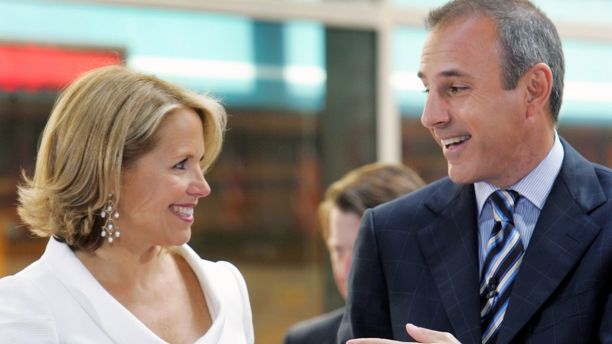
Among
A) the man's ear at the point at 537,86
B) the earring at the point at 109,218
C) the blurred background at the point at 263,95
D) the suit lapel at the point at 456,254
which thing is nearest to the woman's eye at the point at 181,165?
the earring at the point at 109,218

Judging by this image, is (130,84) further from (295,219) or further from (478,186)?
(295,219)

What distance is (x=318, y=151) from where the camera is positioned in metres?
6.02

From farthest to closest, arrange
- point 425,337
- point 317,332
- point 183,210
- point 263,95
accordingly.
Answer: point 263,95
point 317,332
point 183,210
point 425,337

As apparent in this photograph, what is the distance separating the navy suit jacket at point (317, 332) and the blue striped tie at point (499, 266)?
1206 mm

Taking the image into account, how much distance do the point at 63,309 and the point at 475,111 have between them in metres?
1.05

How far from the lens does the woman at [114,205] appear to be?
2604mm

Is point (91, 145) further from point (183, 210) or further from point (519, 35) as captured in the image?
point (519, 35)

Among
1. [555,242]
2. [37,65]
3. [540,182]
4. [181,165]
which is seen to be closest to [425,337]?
[555,242]

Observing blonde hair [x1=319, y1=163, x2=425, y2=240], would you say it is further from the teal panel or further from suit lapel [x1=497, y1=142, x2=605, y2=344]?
the teal panel

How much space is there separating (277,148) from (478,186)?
3292mm

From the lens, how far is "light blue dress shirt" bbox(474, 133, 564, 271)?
8.36 ft

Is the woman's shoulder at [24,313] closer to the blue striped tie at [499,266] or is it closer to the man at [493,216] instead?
the man at [493,216]

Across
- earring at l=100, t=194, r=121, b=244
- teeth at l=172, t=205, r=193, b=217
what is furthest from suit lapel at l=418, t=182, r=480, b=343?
earring at l=100, t=194, r=121, b=244

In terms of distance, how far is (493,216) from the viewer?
2582mm
